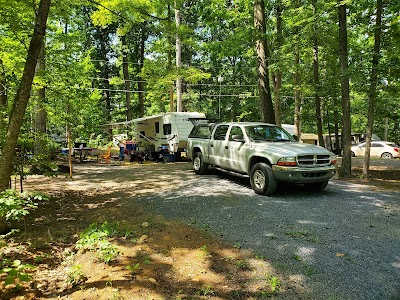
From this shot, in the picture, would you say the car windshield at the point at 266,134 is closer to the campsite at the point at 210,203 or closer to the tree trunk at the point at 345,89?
the campsite at the point at 210,203

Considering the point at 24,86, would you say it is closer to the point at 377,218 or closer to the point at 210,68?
the point at 377,218

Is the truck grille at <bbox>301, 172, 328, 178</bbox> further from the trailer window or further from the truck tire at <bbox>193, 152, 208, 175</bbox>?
the trailer window

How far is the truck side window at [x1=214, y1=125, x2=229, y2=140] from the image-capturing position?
339 inches

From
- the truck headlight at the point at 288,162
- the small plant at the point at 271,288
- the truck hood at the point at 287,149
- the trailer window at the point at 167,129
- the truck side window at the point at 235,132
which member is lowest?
the small plant at the point at 271,288

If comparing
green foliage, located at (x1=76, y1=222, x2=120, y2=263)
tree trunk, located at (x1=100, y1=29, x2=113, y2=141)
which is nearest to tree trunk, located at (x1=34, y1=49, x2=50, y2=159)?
green foliage, located at (x1=76, y1=222, x2=120, y2=263)

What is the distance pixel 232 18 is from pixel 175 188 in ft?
28.5

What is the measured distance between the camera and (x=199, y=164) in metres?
9.78

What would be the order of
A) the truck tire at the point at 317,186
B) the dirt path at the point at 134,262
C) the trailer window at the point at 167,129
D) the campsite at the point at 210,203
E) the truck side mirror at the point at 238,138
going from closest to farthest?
1. the dirt path at the point at 134,262
2. the campsite at the point at 210,203
3. the truck tire at the point at 317,186
4. the truck side mirror at the point at 238,138
5. the trailer window at the point at 167,129

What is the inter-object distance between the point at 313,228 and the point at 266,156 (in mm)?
2350

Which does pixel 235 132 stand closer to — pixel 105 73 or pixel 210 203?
pixel 210 203

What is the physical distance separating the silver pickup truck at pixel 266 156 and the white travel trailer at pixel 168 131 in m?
6.87

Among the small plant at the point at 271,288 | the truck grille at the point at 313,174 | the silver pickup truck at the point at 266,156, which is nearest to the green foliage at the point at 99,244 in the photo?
the small plant at the point at 271,288

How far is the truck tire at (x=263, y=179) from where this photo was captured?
6.51 m

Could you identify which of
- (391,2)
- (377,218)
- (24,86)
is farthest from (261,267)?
(391,2)
